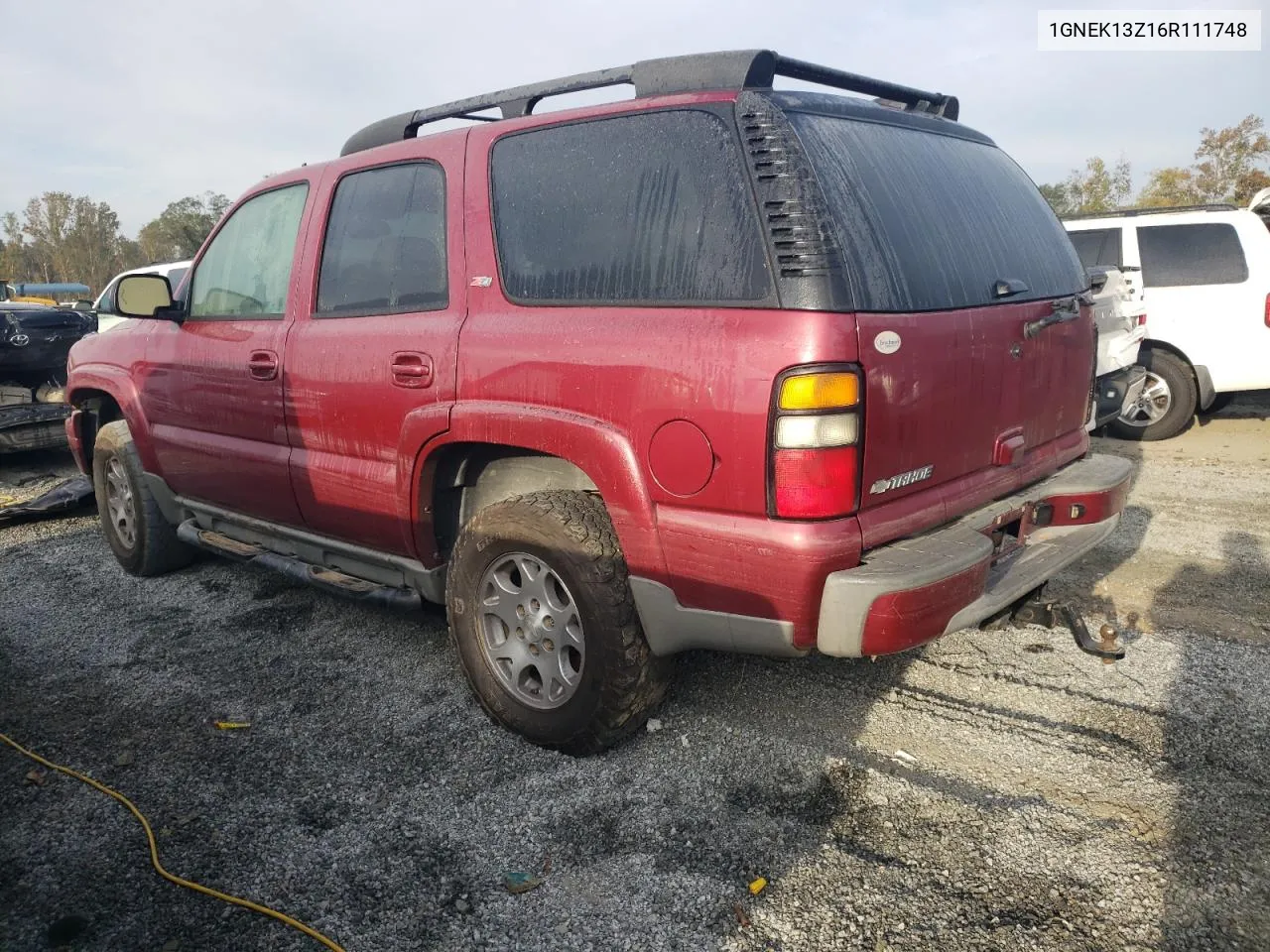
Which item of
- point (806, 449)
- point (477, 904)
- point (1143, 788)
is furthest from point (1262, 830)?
point (477, 904)

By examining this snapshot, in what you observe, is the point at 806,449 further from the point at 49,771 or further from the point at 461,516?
the point at 49,771

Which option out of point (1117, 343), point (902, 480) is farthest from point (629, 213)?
point (1117, 343)

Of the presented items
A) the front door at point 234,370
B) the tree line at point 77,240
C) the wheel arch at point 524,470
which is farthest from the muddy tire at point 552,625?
the tree line at point 77,240

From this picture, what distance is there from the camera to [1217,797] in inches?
100

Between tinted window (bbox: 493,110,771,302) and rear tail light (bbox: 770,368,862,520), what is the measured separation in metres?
0.29

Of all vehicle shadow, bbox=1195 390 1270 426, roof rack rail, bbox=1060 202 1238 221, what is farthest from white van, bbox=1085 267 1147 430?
vehicle shadow, bbox=1195 390 1270 426

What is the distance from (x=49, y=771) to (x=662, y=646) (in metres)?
2.09

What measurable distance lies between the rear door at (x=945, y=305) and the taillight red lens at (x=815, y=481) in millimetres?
63

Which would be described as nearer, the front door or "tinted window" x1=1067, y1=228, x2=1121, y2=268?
the front door

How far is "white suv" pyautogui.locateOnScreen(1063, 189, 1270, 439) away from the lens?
7.49 metres

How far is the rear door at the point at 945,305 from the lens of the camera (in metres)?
2.36

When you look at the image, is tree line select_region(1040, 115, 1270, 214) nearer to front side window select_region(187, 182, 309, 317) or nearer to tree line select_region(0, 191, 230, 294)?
front side window select_region(187, 182, 309, 317)

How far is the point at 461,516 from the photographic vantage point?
3365 millimetres

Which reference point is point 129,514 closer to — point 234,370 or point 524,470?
point 234,370
